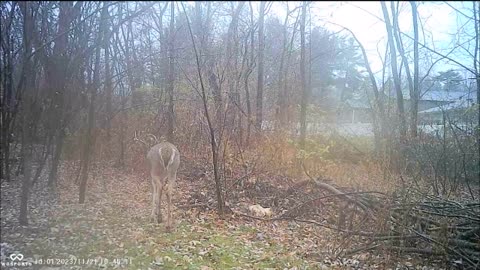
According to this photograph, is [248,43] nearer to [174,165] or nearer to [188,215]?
[174,165]

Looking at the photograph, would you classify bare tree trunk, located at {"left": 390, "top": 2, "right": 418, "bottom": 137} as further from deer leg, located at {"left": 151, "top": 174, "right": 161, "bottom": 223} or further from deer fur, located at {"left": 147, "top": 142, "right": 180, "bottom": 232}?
deer leg, located at {"left": 151, "top": 174, "right": 161, "bottom": 223}

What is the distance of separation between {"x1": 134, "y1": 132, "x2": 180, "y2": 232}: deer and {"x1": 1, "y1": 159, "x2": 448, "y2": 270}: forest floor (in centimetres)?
7

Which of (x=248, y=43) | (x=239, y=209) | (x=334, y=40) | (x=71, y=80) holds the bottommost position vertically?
(x=239, y=209)

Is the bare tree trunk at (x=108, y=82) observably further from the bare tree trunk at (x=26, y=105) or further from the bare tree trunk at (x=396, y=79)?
the bare tree trunk at (x=396, y=79)

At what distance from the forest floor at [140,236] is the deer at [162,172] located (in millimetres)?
69

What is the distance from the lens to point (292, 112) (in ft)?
19.4

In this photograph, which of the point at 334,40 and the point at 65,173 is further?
the point at 334,40

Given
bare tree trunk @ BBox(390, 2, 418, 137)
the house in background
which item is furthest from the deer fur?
the house in background

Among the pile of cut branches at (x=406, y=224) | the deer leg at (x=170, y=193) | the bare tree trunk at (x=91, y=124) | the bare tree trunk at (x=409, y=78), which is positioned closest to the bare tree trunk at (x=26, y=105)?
the bare tree trunk at (x=91, y=124)

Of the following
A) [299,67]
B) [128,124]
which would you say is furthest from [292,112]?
[128,124]

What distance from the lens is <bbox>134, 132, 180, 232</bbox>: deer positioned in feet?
11.7

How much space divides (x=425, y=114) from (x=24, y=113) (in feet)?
18.5

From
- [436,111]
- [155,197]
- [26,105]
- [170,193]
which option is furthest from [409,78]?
[26,105]

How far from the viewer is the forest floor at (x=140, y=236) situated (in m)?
2.75
